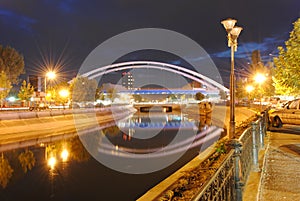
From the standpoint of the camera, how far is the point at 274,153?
10719 mm

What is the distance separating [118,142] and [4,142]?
852 centimetres

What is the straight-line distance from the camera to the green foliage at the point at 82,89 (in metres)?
65.6

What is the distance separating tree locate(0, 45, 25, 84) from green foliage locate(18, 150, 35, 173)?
170ft

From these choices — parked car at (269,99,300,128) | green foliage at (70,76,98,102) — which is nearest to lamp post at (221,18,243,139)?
parked car at (269,99,300,128)

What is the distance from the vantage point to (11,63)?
6731cm

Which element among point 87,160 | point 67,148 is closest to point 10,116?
point 67,148

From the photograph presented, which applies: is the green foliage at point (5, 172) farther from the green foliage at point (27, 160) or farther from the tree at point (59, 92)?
the tree at point (59, 92)

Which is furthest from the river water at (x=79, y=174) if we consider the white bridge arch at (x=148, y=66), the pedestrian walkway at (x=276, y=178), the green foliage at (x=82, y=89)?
the white bridge arch at (x=148, y=66)

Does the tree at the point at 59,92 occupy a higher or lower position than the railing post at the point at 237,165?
higher

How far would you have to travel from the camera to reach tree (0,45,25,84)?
2589 inches

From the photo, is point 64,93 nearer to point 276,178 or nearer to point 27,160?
point 27,160

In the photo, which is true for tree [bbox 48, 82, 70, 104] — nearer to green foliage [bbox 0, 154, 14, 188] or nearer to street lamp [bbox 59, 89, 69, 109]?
street lamp [bbox 59, 89, 69, 109]

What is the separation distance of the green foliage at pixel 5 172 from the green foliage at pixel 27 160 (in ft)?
2.22

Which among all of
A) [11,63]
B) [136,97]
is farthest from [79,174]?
[136,97]
